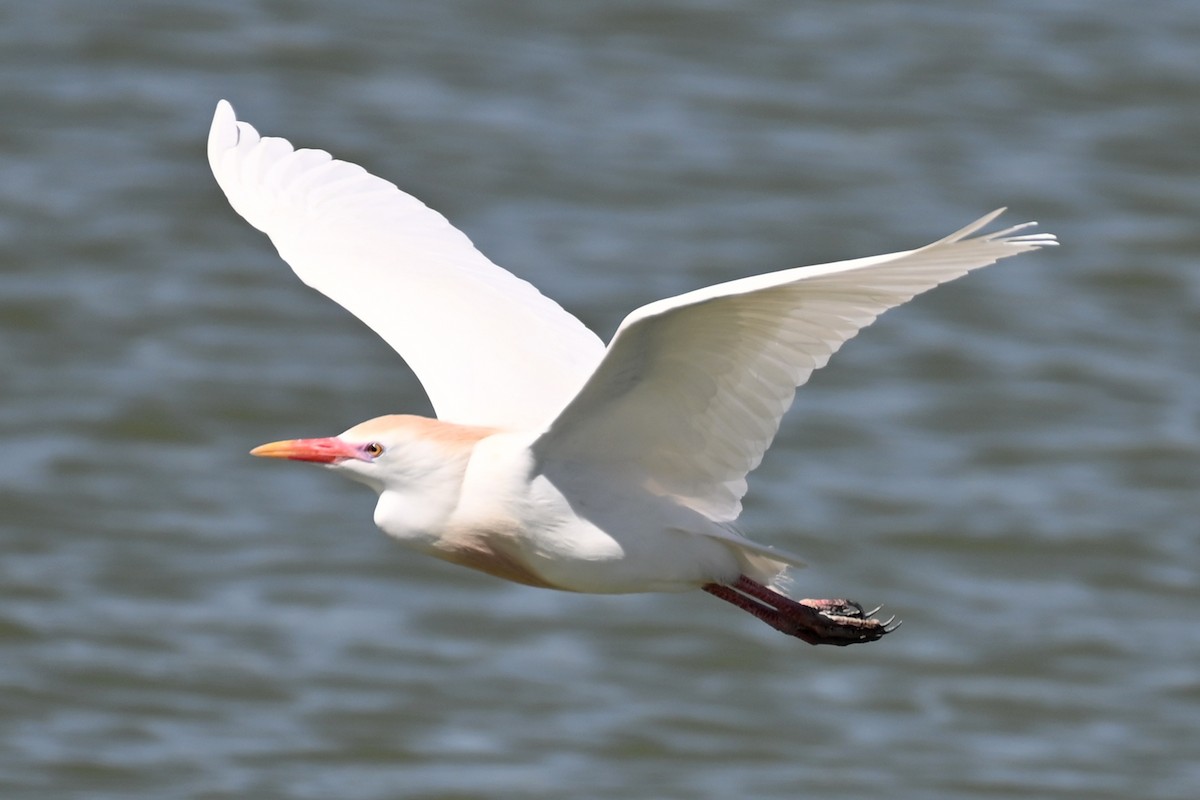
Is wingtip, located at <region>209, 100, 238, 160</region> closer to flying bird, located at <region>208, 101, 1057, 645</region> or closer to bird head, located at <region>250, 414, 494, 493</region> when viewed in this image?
flying bird, located at <region>208, 101, 1057, 645</region>

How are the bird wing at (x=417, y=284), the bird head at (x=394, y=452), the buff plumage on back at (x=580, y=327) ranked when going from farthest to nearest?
the bird wing at (x=417, y=284)
the bird head at (x=394, y=452)
the buff plumage on back at (x=580, y=327)

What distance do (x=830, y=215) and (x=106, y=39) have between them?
Answer: 8.00m

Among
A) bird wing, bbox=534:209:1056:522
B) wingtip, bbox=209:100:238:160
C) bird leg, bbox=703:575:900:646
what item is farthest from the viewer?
wingtip, bbox=209:100:238:160

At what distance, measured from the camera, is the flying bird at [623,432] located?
601 centimetres

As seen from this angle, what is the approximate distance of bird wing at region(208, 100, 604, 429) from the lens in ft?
25.7

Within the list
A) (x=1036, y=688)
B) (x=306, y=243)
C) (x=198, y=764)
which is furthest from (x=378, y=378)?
(x=306, y=243)

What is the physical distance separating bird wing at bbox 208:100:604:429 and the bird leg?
931mm

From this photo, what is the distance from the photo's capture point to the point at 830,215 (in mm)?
20188

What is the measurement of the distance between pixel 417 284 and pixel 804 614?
216 cm

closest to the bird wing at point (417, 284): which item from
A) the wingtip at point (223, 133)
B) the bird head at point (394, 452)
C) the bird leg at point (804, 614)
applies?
the wingtip at point (223, 133)

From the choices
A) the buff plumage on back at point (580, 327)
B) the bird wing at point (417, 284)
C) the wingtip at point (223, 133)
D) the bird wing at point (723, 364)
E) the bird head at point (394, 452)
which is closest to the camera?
the bird wing at point (723, 364)

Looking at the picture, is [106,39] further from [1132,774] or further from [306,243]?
[306,243]

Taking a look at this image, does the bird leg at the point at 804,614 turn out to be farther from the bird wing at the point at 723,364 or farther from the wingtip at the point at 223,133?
the wingtip at the point at 223,133

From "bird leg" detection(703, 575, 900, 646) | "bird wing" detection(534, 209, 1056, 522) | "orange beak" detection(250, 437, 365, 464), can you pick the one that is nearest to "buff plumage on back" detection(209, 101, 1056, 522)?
"bird wing" detection(534, 209, 1056, 522)
